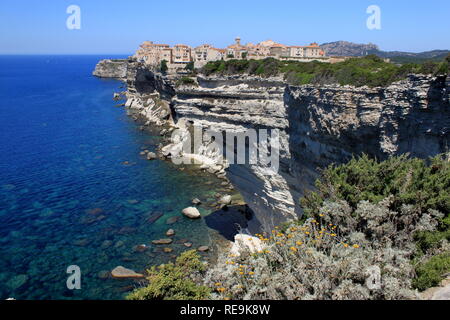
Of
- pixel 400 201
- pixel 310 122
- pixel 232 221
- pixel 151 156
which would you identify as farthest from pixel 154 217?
pixel 400 201

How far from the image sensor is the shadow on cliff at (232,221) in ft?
81.5

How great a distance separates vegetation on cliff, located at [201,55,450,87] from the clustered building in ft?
70.8

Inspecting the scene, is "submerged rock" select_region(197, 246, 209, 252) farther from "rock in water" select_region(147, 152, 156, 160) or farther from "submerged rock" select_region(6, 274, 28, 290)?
"rock in water" select_region(147, 152, 156, 160)

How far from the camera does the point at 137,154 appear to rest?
42.1 metres

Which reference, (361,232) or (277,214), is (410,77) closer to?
(361,232)

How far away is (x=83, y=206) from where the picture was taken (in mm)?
28219

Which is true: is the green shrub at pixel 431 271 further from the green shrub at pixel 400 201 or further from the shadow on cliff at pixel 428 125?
the shadow on cliff at pixel 428 125

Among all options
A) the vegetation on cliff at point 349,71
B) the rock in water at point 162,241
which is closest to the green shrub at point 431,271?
the vegetation on cliff at point 349,71

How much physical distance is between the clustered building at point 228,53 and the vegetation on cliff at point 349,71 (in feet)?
70.8

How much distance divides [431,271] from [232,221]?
781 inches

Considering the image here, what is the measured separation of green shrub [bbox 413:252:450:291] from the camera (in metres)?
6.77

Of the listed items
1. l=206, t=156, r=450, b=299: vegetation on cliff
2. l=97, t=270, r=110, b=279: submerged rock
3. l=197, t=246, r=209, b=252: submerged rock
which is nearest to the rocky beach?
l=206, t=156, r=450, b=299: vegetation on cliff

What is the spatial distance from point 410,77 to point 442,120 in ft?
7.53

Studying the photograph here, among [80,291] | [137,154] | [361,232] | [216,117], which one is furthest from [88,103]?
[361,232]
